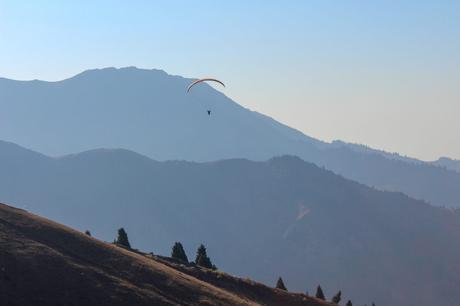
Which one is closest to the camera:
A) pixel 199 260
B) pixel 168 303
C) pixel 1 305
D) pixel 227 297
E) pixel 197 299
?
pixel 1 305

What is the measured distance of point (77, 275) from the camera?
191 feet

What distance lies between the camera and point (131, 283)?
60.9 meters

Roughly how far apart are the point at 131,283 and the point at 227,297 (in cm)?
1133

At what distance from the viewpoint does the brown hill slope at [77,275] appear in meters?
53.3

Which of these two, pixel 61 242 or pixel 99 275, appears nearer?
pixel 99 275

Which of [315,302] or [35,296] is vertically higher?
[315,302]

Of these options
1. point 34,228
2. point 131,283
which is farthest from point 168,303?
point 34,228

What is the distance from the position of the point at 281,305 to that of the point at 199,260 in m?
25.2

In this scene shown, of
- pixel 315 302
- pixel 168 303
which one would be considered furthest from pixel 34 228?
pixel 315 302

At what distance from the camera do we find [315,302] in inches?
3364

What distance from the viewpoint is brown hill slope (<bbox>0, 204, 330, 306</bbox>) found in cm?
5326

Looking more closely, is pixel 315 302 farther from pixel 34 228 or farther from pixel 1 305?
pixel 1 305

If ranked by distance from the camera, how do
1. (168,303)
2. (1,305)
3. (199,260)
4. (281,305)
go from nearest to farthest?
(1,305), (168,303), (281,305), (199,260)

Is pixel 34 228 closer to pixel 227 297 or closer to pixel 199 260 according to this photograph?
pixel 227 297
